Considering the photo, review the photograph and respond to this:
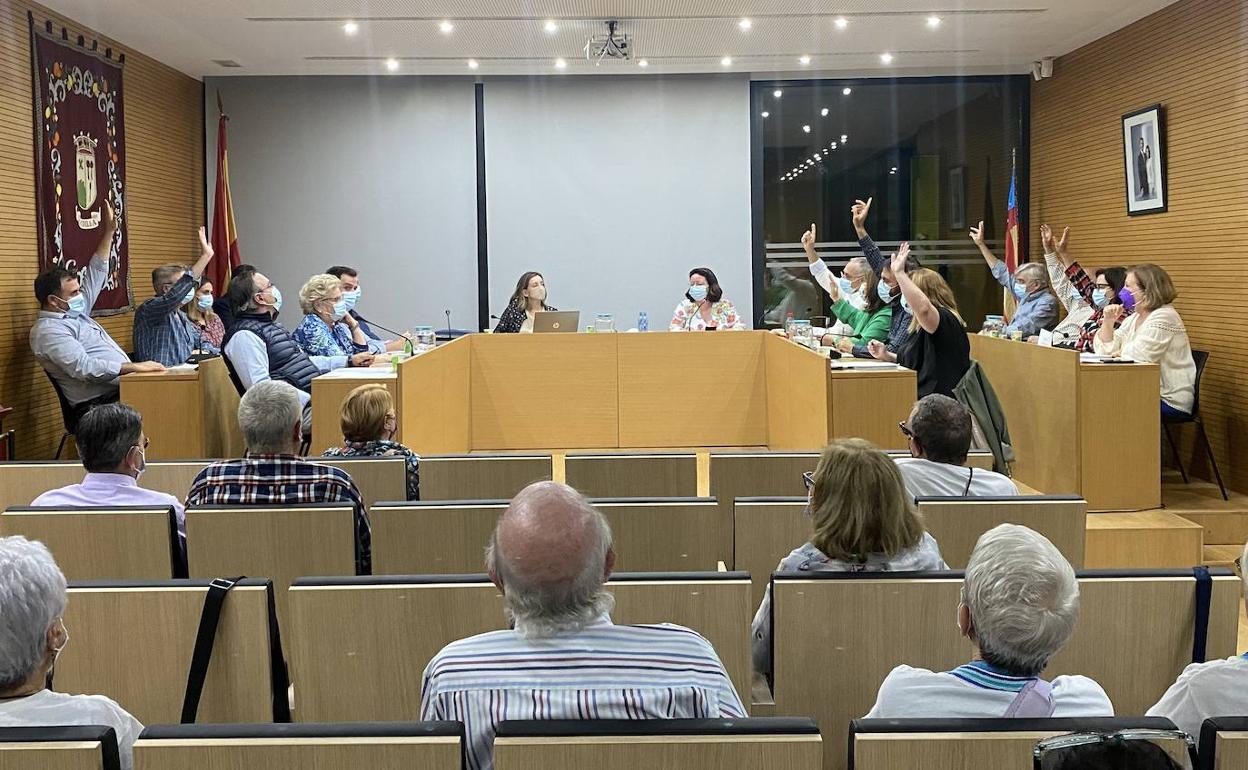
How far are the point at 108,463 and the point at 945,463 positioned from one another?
2512 millimetres

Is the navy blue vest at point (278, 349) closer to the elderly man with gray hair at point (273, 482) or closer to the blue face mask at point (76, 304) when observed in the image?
the blue face mask at point (76, 304)

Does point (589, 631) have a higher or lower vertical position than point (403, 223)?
lower

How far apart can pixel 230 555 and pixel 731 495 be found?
1.76m

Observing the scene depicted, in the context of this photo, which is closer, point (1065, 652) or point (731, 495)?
point (1065, 652)

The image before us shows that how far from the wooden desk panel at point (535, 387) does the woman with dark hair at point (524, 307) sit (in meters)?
0.63

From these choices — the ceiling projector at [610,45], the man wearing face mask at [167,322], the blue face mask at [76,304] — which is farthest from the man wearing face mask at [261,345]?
the ceiling projector at [610,45]

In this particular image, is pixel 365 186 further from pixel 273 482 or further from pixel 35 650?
pixel 35 650

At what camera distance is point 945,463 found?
366cm

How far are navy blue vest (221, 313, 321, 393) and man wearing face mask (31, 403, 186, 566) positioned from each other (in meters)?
2.95

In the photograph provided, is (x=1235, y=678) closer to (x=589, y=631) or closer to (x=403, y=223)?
(x=589, y=631)

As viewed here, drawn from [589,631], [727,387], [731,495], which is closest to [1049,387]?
[727,387]

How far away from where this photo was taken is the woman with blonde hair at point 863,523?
271 centimetres

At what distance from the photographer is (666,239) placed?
1109 centimetres

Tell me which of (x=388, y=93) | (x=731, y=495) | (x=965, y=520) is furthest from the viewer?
(x=388, y=93)
